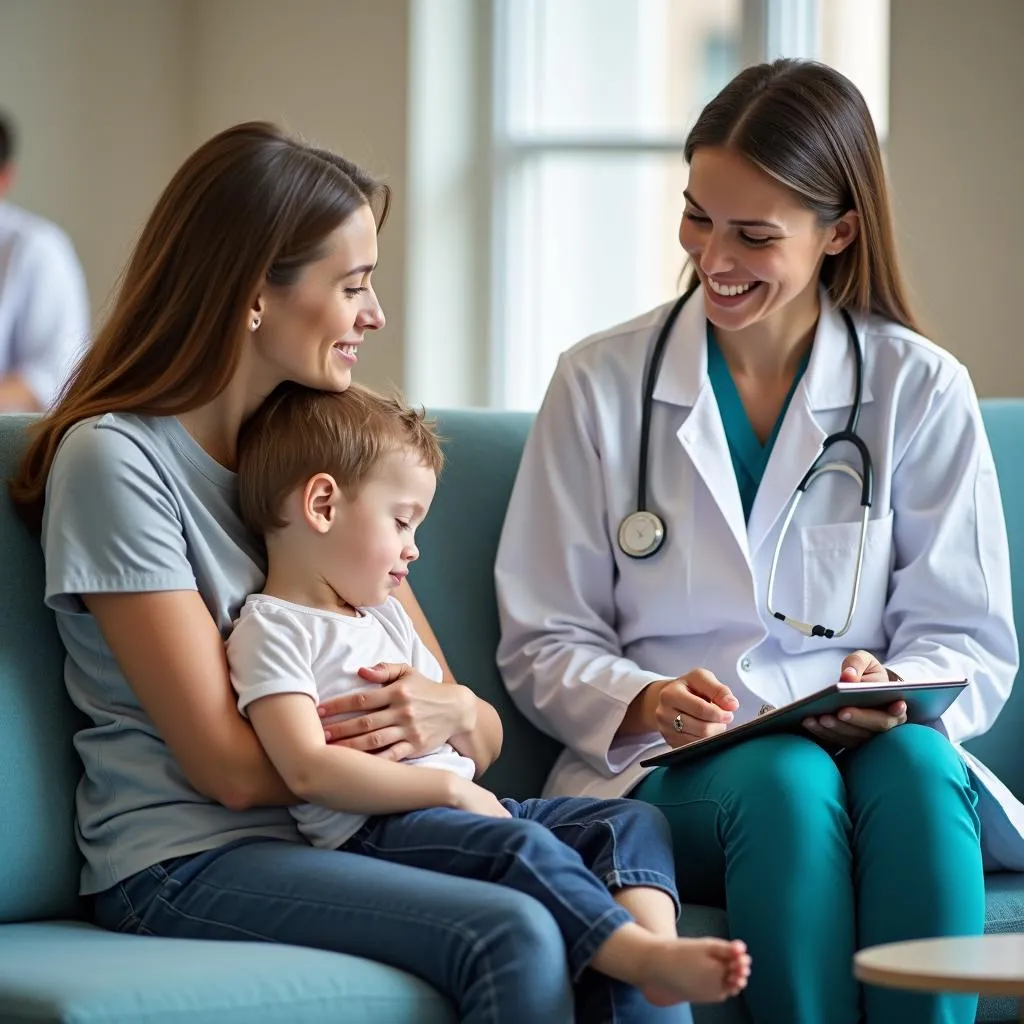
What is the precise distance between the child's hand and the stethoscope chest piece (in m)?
0.49

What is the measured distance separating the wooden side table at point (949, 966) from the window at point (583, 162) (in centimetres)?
281

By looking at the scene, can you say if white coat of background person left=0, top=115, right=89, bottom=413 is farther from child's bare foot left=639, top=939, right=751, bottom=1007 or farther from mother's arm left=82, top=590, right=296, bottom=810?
child's bare foot left=639, top=939, right=751, bottom=1007

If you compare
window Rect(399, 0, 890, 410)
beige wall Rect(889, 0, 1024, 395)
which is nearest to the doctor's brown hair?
beige wall Rect(889, 0, 1024, 395)

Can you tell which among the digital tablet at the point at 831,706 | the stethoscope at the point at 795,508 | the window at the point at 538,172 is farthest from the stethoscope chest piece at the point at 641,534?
the window at the point at 538,172

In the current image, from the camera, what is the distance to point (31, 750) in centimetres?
164

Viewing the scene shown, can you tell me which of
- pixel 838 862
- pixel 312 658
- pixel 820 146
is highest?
pixel 820 146

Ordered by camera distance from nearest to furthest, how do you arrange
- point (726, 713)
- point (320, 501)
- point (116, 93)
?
point (320, 501)
point (726, 713)
point (116, 93)

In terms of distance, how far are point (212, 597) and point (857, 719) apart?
2.27ft

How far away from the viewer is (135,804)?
5.17 feet

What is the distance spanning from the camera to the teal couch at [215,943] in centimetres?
129

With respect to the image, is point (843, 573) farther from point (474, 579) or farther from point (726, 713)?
point (474, 579)

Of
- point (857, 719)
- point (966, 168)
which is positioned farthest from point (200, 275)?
point (966, 168)

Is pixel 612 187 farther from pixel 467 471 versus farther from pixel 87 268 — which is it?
pixel 467 471

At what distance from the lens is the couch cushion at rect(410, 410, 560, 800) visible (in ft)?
6.68
